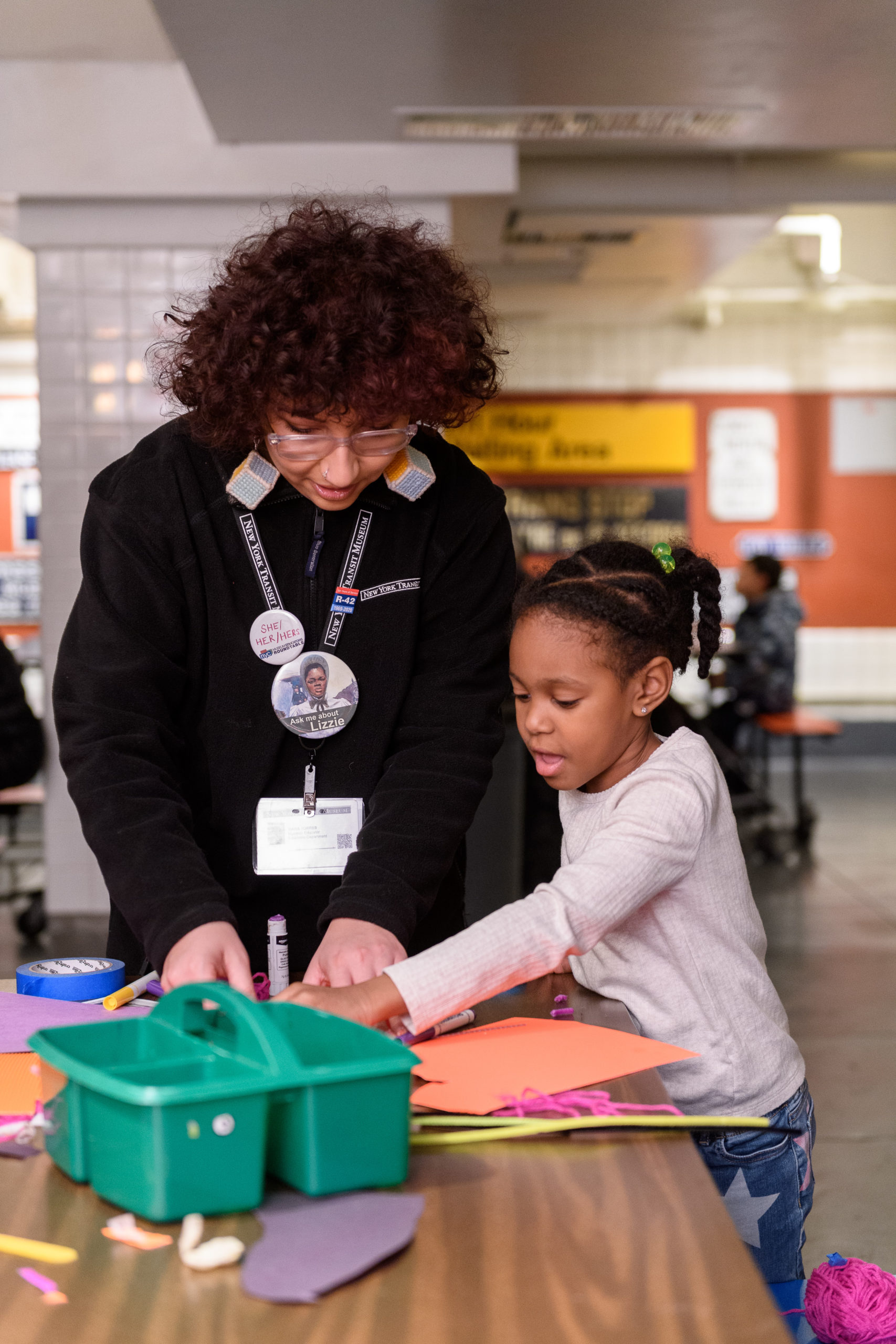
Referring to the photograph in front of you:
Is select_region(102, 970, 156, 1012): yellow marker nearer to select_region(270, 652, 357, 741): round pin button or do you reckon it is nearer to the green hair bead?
select_region(270, 652, 357, 741): round pin button

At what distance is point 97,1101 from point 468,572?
0.90 m

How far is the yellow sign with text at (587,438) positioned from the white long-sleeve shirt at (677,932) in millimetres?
8528

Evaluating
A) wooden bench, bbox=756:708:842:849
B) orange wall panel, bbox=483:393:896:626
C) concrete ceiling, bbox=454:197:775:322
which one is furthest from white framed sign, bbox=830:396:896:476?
wooden bench, bbox=756:708:842:849

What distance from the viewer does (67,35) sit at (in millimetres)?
4223

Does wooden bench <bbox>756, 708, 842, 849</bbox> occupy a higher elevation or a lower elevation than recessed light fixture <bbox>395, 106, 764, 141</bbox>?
lower

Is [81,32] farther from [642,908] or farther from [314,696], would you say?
[642,908]

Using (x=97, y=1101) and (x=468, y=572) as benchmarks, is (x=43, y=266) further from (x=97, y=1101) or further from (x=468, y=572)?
(x=97, y=1101)

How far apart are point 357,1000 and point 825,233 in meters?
7.66

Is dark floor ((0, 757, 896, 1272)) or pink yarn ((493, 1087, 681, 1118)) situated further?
dark floor ((0, 757, 896, 1272))

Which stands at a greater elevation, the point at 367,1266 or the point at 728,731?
the point at 367,1266

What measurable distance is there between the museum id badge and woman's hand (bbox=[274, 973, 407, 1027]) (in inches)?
14.2

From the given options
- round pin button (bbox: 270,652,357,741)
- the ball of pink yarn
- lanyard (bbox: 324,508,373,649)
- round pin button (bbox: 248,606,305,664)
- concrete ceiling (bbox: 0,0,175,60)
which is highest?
concrete ceiling (bbox: 0,0,175,60)

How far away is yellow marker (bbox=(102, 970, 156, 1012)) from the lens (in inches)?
51.4

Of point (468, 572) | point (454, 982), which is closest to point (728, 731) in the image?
point (468, 572)
